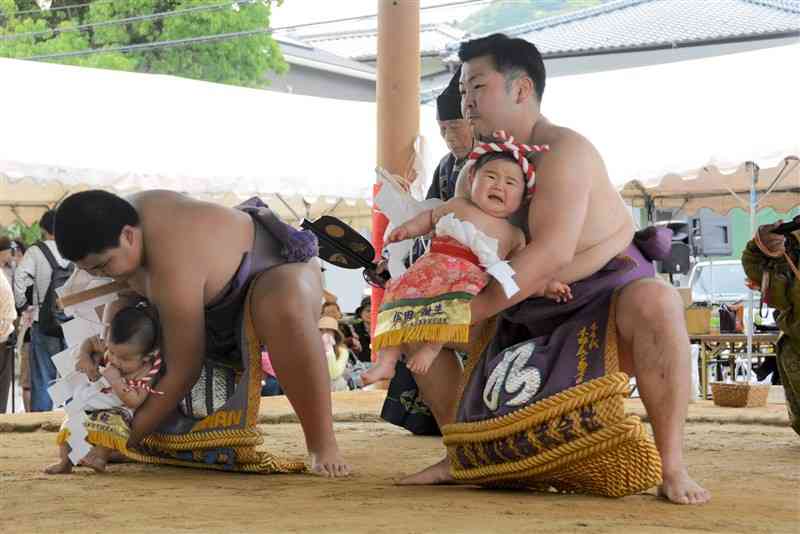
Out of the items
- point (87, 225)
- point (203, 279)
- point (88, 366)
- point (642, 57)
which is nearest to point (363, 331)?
point (88, 366)

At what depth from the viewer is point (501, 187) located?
2271mm

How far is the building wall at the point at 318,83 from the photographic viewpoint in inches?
670

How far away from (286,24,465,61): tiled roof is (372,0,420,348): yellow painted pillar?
35.7 ft

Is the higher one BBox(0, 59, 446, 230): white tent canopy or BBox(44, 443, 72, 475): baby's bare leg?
BBox(0, 59, 446, 230): white tent canopy

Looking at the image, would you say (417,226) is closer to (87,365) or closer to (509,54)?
(509,54)

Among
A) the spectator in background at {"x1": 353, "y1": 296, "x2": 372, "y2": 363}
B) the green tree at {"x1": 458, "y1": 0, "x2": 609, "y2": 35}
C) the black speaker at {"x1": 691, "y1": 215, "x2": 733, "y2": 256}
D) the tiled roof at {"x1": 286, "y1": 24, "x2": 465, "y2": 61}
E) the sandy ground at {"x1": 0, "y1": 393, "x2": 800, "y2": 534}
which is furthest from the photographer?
the green tree at {"x1": 458, "y1": 0, "x2": 609, "y2": 35}

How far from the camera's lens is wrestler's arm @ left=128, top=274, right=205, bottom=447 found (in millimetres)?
2732

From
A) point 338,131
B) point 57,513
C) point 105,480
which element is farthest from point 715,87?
point 57,513

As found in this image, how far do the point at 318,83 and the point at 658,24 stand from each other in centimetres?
547

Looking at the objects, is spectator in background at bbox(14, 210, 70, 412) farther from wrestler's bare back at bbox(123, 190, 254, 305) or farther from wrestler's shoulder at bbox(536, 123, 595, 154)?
wrestler's shoulder at bbox(536, 123, 595, 154)

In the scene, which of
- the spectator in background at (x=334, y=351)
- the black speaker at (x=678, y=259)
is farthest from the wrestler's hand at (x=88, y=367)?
the black speaker at (x=678, y=259)

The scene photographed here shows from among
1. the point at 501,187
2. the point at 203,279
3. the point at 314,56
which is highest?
the point at 314,56

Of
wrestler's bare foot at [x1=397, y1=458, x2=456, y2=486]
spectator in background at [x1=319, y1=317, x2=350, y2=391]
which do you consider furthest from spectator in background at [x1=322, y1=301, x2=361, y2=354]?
wrestler's bare foot at [x1=397, y1=458, x2=456, y2=486]

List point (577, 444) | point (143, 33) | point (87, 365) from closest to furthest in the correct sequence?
1. point (577, 444)
2. point (87, 365)
3. point (143, 33)
